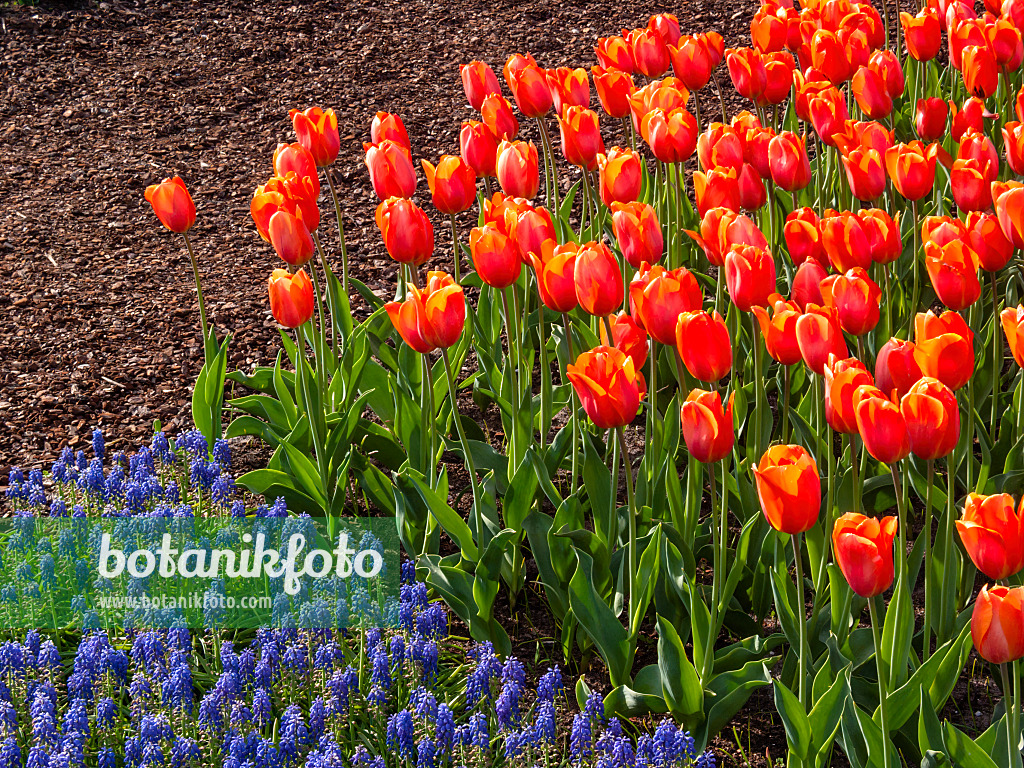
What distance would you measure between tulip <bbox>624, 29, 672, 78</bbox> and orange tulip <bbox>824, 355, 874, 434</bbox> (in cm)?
168

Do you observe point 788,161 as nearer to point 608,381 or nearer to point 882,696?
point 608,381

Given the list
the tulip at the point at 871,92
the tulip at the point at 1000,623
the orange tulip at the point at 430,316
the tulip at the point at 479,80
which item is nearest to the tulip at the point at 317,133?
the tulip at the point at 479,80

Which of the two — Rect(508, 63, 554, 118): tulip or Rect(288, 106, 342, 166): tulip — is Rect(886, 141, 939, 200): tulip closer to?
Rect(508, 63, 554, 118): tulip

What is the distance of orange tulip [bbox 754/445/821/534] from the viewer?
1563mm

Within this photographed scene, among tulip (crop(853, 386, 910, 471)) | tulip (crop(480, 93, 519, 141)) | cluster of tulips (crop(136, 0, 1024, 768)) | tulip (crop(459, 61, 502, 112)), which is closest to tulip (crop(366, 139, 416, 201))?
cluster of tulips (crop(136, 0, 1024, 768))

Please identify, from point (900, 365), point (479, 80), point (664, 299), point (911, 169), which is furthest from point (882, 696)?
point (479, 80)

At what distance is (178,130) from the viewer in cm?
541

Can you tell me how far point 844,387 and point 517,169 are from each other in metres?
1.18

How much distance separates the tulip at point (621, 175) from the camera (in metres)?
2.46

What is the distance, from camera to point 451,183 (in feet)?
8.13

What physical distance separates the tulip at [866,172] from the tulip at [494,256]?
85 centimetres

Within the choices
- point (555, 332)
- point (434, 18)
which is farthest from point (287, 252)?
point (434, 18)

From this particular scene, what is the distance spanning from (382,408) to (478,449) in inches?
15.7

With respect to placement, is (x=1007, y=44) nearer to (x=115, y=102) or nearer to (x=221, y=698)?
(x=221, y=698)
